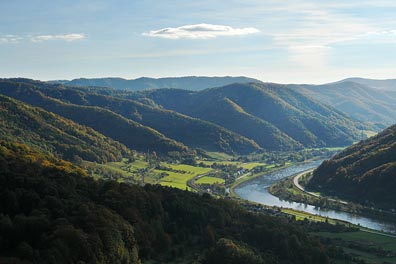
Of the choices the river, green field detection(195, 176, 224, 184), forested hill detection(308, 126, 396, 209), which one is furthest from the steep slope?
forested hill detection(308, 126, 396, 209)

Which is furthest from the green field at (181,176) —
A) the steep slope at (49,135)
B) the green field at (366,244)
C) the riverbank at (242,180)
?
the green field at (366,244)

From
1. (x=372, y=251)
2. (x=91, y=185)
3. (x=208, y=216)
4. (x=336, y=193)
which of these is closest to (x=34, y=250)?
(x=91, y=185)

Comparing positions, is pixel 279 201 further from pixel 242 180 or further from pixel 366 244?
pixel 366 244

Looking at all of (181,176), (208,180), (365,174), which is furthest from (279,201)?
(181,176)

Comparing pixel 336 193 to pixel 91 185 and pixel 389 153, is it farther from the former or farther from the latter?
pixel 91 185

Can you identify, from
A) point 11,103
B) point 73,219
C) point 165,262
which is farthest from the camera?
point 11,103
